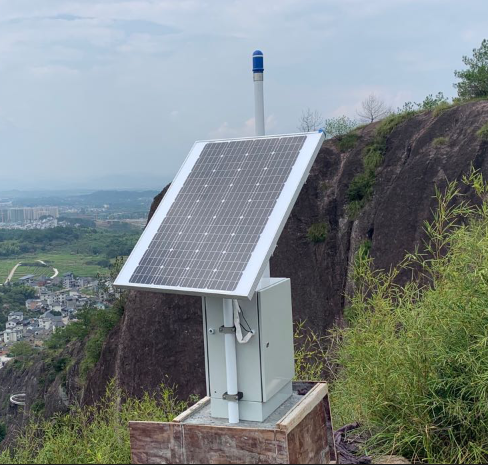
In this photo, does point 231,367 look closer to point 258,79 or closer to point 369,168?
point 258,79

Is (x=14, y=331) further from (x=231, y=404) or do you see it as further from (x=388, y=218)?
(x=231, y=404)

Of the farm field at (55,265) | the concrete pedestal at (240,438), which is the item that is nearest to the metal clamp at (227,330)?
the concrete pedestal at (240,438)

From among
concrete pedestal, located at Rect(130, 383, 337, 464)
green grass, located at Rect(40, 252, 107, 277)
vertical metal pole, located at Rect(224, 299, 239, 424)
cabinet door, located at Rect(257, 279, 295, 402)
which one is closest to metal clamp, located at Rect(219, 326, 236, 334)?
vertical metal pole, located at Rect(224, 299, 239, 424)

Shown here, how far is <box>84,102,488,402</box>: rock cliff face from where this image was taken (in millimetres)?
18781

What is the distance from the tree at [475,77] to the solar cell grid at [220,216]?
20.3 meters

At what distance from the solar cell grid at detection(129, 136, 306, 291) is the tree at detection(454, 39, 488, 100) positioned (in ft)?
66.5

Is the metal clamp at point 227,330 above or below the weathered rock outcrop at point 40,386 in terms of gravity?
above

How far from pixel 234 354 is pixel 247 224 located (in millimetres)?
894

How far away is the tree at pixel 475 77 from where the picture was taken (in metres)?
21.8

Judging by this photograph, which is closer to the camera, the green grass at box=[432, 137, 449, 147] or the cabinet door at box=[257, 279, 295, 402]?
the cabinet door at box=[257, 279, 295, 402]

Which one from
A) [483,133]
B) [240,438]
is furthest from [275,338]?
[483,133]

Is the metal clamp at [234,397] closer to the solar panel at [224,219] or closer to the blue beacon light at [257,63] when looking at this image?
the solar panel at [224,219]

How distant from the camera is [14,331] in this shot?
128 feet

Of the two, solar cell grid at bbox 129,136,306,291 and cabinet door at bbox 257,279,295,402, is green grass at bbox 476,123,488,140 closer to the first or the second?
solar cell grid at bbox 129,136,306,291
